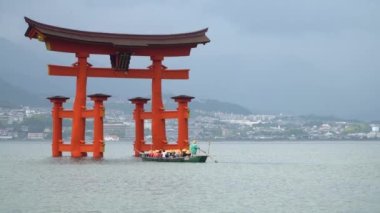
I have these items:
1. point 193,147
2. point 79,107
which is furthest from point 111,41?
point 193,147

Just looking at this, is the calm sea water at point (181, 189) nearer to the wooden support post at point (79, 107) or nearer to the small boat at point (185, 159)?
the small boat at point (185, 159)

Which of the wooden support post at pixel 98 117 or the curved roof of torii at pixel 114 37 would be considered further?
the wooden support post at pixel 98 117

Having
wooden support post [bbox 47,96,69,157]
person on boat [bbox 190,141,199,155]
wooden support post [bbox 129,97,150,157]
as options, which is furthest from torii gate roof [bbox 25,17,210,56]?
person on boat [bbox 190,141,199,155]

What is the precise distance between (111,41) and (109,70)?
7.28ft

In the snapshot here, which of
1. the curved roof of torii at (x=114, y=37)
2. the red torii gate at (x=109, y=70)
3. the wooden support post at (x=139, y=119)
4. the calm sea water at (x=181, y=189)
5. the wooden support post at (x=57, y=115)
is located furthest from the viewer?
the wooden support post at (x=139, y=119)

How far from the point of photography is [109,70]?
61.3 meters

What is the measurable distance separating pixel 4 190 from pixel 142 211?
1037 centimetres

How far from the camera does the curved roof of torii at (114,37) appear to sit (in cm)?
5778

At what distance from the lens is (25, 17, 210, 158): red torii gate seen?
58.9 m

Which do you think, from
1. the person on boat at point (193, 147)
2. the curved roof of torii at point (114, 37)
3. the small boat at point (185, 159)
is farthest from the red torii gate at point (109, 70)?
the person on boat at point (193, 147)

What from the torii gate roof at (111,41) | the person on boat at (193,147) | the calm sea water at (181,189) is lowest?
the calm sea water at (181,189)

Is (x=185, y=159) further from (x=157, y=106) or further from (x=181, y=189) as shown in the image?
(x=181, y=189)

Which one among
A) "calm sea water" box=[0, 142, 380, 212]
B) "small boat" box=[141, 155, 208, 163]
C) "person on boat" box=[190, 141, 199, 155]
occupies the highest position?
"person on boat" box=[190, 141, 199, 155]

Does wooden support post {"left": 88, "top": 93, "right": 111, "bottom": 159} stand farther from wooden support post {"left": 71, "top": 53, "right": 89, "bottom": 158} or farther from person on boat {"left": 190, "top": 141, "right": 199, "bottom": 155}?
person on boat {"left": 190, "top": 141, "right": 199, "bottom": 155}
